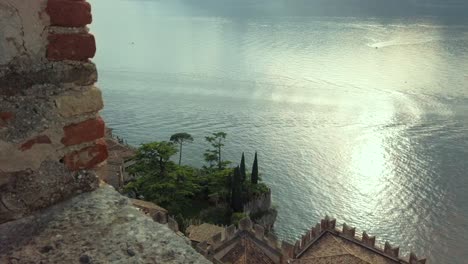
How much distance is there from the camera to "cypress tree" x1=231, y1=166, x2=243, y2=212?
35.9 meters

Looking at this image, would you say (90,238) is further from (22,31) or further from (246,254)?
(246,254)

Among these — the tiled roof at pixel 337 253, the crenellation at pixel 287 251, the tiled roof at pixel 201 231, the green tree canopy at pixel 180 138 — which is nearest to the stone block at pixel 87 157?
the crenellation at pixel 287 251

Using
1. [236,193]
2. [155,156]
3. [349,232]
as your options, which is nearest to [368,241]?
[349,232]

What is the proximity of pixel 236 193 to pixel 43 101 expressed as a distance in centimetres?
3266

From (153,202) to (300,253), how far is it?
1304 centimetres

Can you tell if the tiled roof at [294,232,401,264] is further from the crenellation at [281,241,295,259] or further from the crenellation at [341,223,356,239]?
the crenellation at [281,241,295,259]

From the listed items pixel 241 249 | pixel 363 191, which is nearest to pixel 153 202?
pixel 241 249

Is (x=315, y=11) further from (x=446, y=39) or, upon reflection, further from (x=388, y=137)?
(x=388, y=137)

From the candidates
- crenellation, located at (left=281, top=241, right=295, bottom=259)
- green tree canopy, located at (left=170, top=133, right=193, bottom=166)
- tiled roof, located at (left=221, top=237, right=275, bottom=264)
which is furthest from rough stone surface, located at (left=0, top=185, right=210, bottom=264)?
green tree canopy, located at (left=170, top=133, right=193, bottom=166)

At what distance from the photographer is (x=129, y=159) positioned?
41.6 metres

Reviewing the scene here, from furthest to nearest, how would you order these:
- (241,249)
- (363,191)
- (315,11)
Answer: (315,11)
(363,191)
(241,249)

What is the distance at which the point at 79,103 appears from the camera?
380cm

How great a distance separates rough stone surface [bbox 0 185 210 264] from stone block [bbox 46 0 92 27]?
1.38 metres

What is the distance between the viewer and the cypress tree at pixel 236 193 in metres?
35.9
